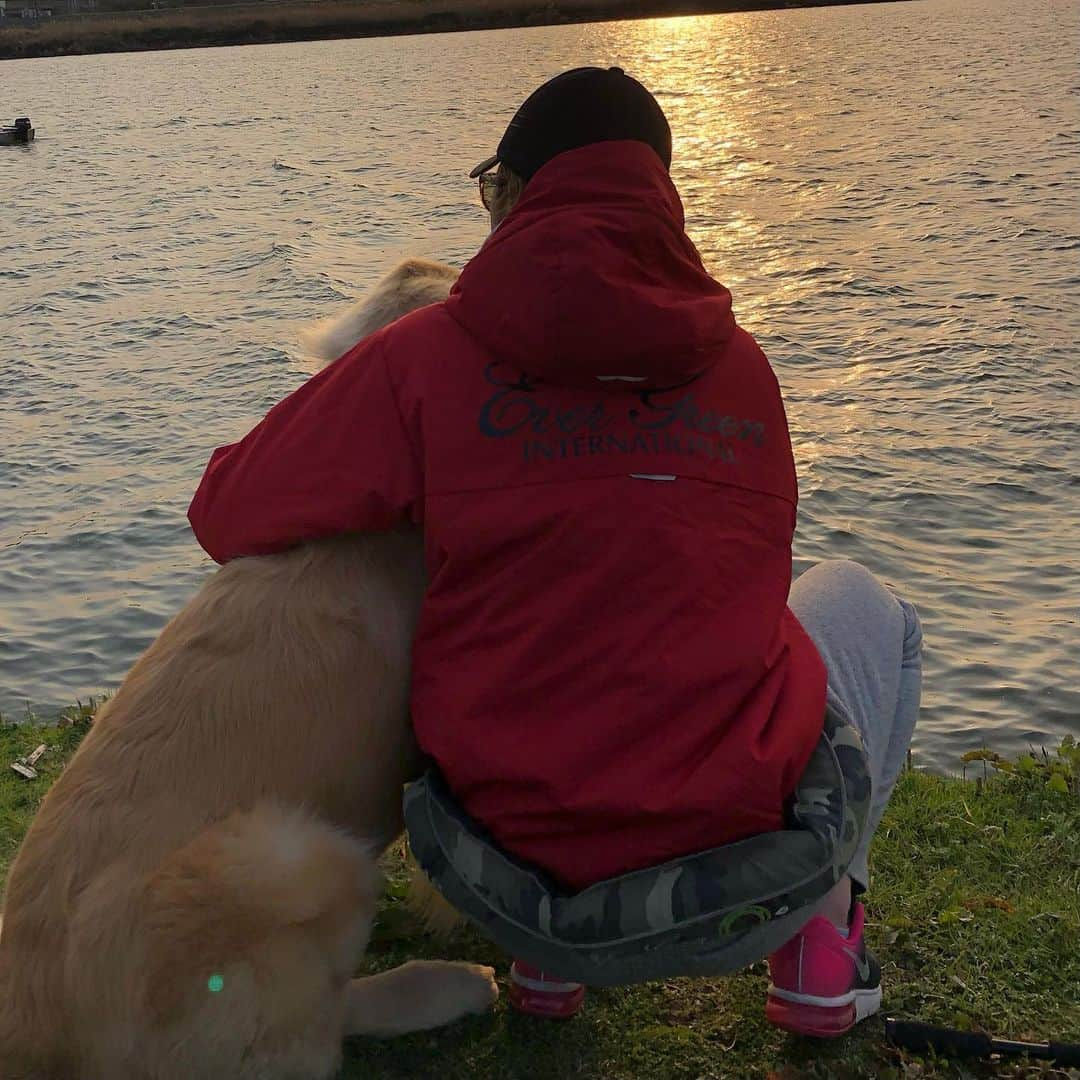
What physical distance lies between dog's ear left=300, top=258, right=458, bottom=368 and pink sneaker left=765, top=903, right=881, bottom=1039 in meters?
1.80

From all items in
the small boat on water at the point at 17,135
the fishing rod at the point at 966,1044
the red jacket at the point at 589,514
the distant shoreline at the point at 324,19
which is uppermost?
the red jacket at the point at 589,514

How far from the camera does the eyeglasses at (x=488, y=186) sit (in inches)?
109

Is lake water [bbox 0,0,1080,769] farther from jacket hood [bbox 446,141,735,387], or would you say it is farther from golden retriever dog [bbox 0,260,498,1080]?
jacket hood [bbox 446,141,735,387]

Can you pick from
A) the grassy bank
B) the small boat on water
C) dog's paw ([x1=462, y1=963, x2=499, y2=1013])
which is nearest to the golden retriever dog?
dog's paw ([x1=462, y1=963, x2=499, y2=1013])

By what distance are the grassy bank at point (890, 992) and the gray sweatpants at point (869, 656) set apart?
424 mm

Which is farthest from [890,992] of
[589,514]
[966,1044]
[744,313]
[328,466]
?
[744,313]

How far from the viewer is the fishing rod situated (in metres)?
2.80

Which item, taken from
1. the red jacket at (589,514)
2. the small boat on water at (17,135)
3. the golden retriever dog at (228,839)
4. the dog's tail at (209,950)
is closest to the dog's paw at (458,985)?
the golden retriever dog at (228,839)

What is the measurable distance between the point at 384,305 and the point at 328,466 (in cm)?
98

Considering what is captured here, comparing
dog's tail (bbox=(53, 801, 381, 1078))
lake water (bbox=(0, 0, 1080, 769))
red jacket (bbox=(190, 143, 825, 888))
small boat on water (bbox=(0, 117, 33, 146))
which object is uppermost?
red jacket (bbox=(190, 143, 825, 888))

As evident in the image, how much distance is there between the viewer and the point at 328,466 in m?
2.45

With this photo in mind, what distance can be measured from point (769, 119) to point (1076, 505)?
23548 mm

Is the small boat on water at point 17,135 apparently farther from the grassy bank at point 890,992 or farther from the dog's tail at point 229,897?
the dog's tail at point 229,897

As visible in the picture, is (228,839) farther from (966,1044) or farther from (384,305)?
(966,1044)
